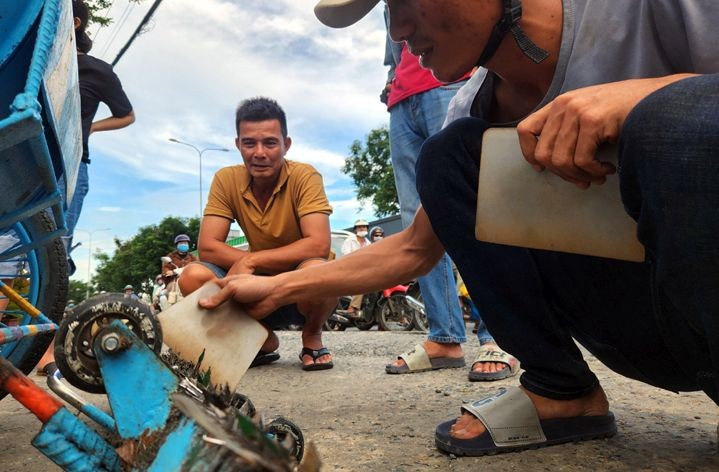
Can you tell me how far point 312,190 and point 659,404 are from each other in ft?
6.83

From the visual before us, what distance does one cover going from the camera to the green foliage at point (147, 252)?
48312 mm

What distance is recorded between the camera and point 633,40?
121 cm

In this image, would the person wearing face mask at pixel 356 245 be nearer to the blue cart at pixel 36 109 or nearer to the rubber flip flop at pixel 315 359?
the rubber flip flop at pixel 315 359

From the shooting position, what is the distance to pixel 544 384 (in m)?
1.55

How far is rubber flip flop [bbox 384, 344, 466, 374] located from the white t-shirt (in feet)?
5.81

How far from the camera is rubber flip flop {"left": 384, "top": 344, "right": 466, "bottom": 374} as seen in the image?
282cm

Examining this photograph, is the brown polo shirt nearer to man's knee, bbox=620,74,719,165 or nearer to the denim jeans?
the denim jeans

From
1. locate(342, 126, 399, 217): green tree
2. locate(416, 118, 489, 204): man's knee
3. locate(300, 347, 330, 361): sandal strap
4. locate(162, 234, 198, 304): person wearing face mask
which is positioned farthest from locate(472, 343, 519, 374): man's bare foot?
locate(342, 126, 399, 217): green tree

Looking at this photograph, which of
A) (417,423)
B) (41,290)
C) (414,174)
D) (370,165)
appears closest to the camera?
(417,423)

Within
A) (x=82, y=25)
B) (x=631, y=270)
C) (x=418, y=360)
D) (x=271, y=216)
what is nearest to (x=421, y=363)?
(x=418, y=360)

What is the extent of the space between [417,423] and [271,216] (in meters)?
1.78

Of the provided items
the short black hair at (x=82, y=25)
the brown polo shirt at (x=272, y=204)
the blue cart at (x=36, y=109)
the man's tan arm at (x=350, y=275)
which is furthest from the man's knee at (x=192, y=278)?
the blue cart at (x=36, y=109)

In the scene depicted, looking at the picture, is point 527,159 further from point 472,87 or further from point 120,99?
point 120,99

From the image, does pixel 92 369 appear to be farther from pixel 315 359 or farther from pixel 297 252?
pixel 315 359
